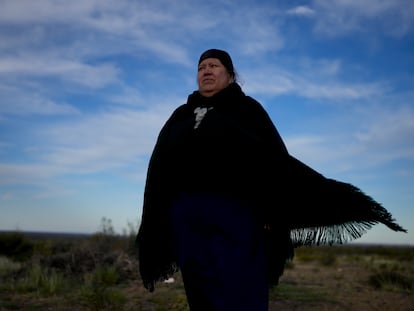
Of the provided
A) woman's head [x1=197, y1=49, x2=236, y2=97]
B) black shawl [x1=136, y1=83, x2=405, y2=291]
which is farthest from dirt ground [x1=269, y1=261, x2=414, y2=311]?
woman's head [x1=197, y1=49, x2=236, y2=97]

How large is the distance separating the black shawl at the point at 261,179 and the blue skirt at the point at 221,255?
0.39 feet

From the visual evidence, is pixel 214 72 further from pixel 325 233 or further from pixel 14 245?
pixel 14 245

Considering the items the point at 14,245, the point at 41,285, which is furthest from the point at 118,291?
the point at 14,245

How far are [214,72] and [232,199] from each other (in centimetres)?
96

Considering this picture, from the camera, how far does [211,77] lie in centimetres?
342

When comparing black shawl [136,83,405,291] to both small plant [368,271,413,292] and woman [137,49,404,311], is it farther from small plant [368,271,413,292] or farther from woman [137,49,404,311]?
small plant [368,271,413,292]

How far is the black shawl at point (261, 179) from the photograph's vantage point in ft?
10.00

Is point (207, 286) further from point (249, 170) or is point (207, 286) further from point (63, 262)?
point (63, 262)

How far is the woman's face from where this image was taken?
11.2 ft

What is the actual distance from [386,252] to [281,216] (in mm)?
35797

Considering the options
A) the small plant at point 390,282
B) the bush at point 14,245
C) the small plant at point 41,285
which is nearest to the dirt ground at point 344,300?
the small plant at point 390,282

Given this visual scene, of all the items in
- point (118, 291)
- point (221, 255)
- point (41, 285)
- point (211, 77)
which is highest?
point (211, 77)

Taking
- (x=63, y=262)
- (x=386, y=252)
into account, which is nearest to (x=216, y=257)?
(x=63, y=262)

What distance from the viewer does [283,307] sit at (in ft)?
24.1
